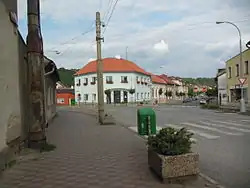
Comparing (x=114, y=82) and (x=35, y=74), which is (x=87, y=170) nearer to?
(x=35, y=74)

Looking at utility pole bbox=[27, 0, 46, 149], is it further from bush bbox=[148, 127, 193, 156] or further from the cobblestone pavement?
bush bbox=[148, 127, 193, 156]

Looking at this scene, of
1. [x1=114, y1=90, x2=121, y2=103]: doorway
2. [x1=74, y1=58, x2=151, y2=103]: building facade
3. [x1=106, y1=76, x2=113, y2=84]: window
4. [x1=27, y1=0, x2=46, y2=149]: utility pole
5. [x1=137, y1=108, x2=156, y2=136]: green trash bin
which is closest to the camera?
[x1=27, y1=0, x2=46, y2=149]: utility pole

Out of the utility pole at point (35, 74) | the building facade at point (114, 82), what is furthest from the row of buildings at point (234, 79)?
the utility pole at point (35, 74)

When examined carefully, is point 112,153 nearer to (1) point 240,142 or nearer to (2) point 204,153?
(2) point 204,153

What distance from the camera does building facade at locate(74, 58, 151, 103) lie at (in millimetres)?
77062

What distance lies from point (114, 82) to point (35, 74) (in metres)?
68.2

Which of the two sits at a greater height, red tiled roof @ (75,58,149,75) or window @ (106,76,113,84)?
red tiled roof @ (75,58,149,75)

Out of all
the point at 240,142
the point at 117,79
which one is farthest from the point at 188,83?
the point at 240,142

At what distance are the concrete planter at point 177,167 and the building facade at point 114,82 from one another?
68678mm

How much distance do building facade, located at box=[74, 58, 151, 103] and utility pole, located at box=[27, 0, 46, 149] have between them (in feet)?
212

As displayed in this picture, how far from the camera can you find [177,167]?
625cm

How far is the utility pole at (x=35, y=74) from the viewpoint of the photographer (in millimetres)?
10008

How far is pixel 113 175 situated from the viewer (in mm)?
6891

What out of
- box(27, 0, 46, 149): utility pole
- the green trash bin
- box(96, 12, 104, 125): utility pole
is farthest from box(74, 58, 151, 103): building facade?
box(27, 0, 46, 149): utility pole
